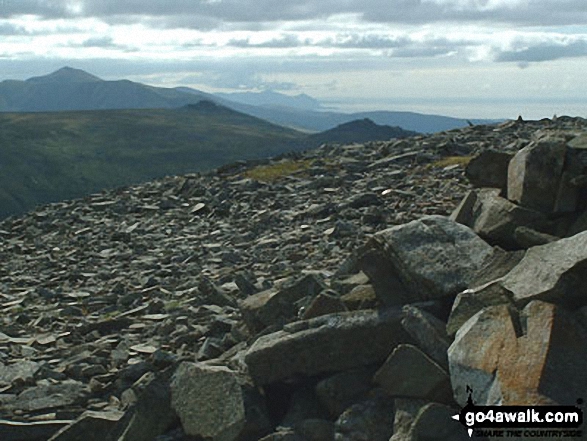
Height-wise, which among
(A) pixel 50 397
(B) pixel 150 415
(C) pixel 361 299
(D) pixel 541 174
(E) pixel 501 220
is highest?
(D) pixel 541 174

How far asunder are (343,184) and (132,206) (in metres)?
11.6

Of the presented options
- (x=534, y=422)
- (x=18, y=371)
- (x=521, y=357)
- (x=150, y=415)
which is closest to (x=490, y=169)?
(x=521, y=357)

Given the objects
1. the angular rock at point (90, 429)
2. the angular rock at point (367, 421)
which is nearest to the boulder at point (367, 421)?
the angular rock at point (367, 421)

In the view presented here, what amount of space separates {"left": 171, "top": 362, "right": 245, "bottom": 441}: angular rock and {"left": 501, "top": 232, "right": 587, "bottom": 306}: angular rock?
4802mm

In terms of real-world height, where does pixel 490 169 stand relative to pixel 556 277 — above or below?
above

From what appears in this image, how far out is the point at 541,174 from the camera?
14.3m

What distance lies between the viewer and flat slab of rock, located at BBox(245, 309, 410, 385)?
12.1m

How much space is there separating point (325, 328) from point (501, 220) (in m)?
4.36

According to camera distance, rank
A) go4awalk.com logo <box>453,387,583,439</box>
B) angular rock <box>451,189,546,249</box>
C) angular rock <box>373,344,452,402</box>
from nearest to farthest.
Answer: go4awalk.com logo <box>453,387,583,439</box> < angular rock <box>373,344,452,402</box> < angular rock <box>451,189,546,249</box>

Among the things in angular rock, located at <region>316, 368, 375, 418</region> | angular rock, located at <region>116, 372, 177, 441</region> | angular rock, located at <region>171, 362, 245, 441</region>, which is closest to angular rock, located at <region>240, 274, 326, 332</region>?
angular rock, located at <region>171, 362, 245, 441</region>

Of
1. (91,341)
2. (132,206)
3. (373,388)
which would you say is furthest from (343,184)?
(373,388)

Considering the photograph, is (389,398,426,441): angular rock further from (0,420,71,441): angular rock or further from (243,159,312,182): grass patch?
(243,159,312,182): grass patch

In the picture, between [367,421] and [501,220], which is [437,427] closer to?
[367,421]

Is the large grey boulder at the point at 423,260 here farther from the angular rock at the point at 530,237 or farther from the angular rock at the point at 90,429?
the angular rock at the point at 90,429
